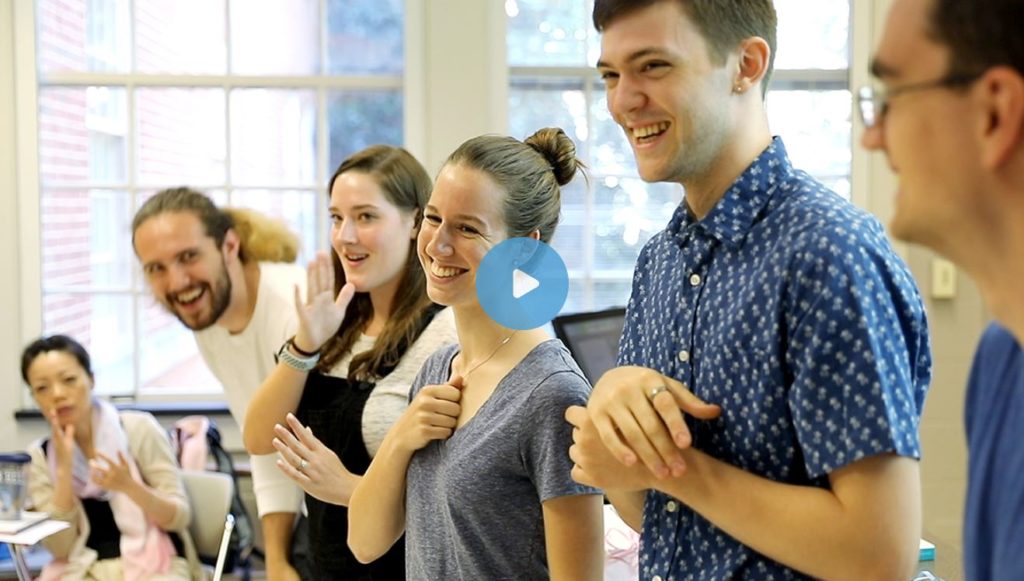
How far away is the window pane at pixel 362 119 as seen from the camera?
13.8 ft

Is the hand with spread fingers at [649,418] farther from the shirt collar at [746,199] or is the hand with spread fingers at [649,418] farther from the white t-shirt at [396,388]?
the white t-shirt at [396,388]

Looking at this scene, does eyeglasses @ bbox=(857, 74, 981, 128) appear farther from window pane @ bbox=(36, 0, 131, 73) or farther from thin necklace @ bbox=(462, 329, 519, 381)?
window pane @ bbox=(36, 0, 131, 73)

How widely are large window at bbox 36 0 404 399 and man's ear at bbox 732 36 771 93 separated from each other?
3.17 metres

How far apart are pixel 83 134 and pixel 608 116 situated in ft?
6.55

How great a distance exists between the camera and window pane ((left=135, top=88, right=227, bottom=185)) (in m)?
4.20

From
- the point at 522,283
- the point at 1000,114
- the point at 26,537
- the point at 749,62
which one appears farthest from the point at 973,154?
the point at 26,537

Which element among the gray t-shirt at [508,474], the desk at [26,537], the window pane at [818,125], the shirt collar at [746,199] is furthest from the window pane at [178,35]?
the shirt collar at [746,199]

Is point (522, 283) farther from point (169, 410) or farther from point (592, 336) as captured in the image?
point (169, 410)

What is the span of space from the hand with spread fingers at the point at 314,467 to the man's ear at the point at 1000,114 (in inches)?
53.3

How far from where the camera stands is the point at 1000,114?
67cm

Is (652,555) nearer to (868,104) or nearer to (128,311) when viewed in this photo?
(868,104)

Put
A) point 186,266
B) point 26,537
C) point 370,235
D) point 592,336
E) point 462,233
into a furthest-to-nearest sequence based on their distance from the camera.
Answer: point 26,537 < point 186,266 < point 592,336 < point 370,235 < point 462,233

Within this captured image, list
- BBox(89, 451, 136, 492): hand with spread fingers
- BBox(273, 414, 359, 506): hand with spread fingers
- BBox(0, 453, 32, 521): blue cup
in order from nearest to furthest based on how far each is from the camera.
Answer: BBox(273, 414, 359, 506): hand with spread fingers → BBox(0, 453, 32, 521): blue cup → BBox(89, 451, 136, 492): hand with spread fingers

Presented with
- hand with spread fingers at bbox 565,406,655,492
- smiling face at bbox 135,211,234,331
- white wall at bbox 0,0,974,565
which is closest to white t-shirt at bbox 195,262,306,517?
smiling face at bbox 135,211,234,331
